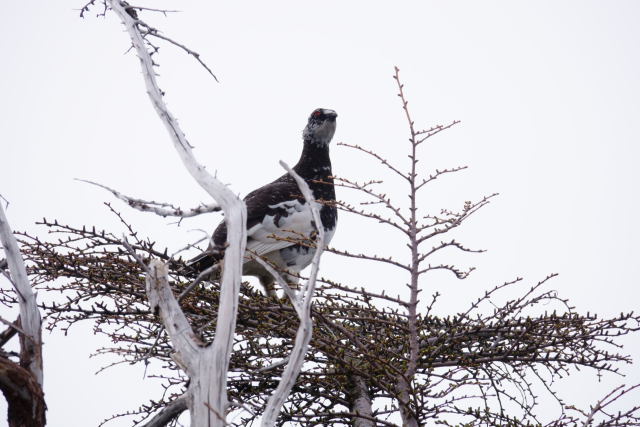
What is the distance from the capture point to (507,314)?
16.1ft

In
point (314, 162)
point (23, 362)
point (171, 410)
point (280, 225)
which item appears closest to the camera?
point (171, 410)

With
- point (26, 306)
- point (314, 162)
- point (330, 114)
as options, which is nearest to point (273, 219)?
point (314, 162)

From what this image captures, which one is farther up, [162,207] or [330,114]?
[330,114]

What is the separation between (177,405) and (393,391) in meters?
1.49

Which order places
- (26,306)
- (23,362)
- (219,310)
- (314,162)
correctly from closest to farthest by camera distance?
(219,310)
(23,362)
(26,306)
(314,162)

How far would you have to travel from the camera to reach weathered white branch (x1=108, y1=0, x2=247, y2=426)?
3199 millimetres

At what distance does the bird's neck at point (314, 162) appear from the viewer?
324 inches

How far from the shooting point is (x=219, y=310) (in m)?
3.36

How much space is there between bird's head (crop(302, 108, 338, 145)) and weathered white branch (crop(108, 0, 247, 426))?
4.61 m

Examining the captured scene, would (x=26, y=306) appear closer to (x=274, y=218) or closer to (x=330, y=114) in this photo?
(x=274, y=218)

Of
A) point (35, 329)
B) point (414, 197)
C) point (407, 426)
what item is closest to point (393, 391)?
point (407, 426)

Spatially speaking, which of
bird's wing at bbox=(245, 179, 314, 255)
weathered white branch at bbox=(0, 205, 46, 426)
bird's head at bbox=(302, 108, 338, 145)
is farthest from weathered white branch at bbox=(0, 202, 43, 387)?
bird's head at bbox=(302, 108, 338, 145)

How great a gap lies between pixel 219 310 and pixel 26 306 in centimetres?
122

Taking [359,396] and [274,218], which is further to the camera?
[274,218]
